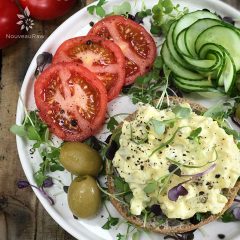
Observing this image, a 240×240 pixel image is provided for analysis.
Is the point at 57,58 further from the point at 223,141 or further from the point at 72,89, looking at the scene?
the point at 223,141

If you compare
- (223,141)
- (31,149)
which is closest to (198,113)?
(223,141)

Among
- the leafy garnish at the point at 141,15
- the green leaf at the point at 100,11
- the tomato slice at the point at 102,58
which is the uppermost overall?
the leafy garnish at the point at 141,15

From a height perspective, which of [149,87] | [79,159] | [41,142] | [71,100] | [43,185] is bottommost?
[43,185]

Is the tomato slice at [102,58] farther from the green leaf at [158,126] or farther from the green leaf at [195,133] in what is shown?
the green leaf at [195,133]

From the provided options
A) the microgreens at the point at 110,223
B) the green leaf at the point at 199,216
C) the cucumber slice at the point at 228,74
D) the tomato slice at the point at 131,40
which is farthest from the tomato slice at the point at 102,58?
the green leaf at the point at 199,216

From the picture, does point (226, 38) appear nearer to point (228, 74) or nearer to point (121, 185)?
point (228, 74)

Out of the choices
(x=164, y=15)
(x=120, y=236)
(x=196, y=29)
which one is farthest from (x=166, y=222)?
(x=164, y=15)
